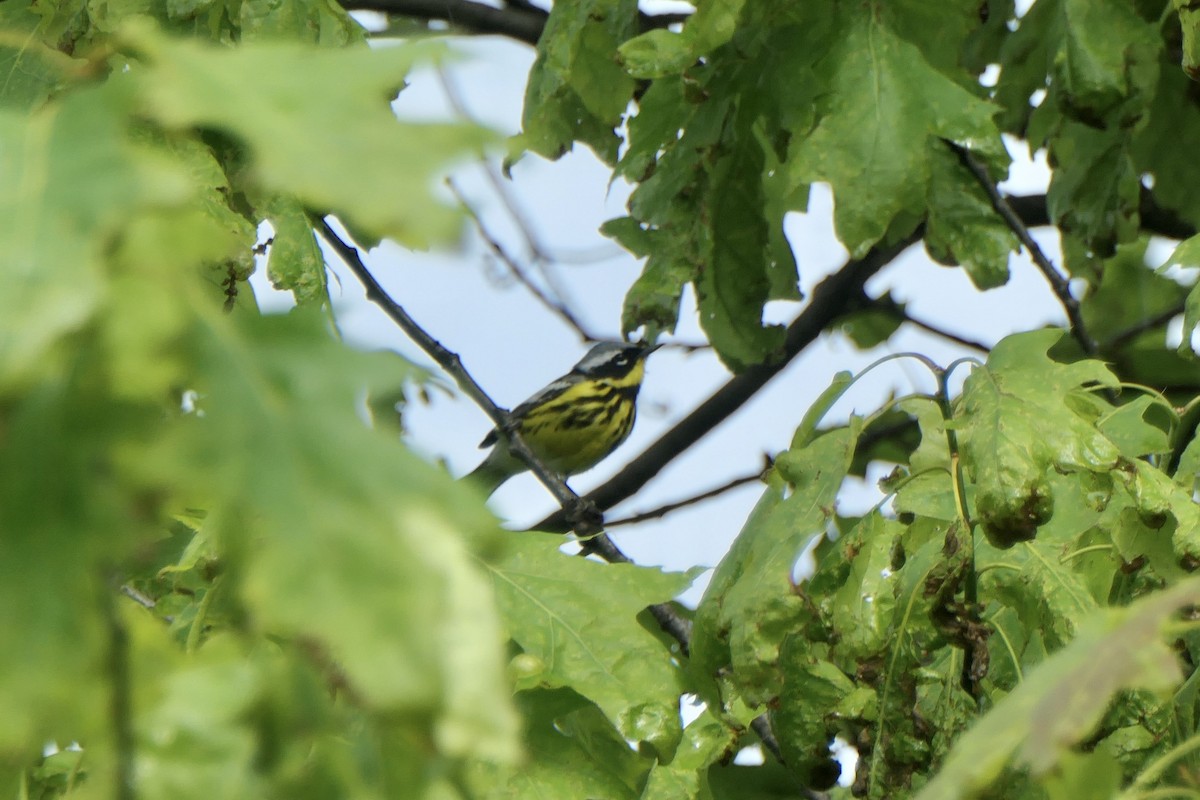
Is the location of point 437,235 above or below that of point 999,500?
above

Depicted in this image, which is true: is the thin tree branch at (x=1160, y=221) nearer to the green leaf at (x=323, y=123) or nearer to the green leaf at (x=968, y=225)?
the green leaf at (x=968, y=225)

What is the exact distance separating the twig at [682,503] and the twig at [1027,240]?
1334 millimetres

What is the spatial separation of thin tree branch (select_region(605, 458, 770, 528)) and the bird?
2.92 metres

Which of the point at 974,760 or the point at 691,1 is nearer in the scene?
the point at 974,760

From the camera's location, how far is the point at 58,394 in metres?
0.82

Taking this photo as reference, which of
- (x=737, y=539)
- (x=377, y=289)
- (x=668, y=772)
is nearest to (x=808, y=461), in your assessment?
(x=737, y=539)

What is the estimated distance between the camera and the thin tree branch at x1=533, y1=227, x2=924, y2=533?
5.29 metres

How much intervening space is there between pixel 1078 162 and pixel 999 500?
2250 millimetres

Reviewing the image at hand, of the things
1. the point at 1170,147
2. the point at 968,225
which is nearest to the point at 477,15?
the point at 1170,147

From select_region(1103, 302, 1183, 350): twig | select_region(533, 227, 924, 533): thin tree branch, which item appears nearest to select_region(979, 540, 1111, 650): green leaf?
select_region(533, 227, 924, 533): thin tree branch

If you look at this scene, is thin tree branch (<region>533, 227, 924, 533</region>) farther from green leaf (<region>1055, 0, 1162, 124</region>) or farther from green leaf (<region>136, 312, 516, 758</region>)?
green leaf (<region>136, 312, 516, 758</region>)

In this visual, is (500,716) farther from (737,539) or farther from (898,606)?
(737,539)

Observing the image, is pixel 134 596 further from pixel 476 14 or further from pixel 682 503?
pixel 476 14

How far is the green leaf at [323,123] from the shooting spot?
0.79m
